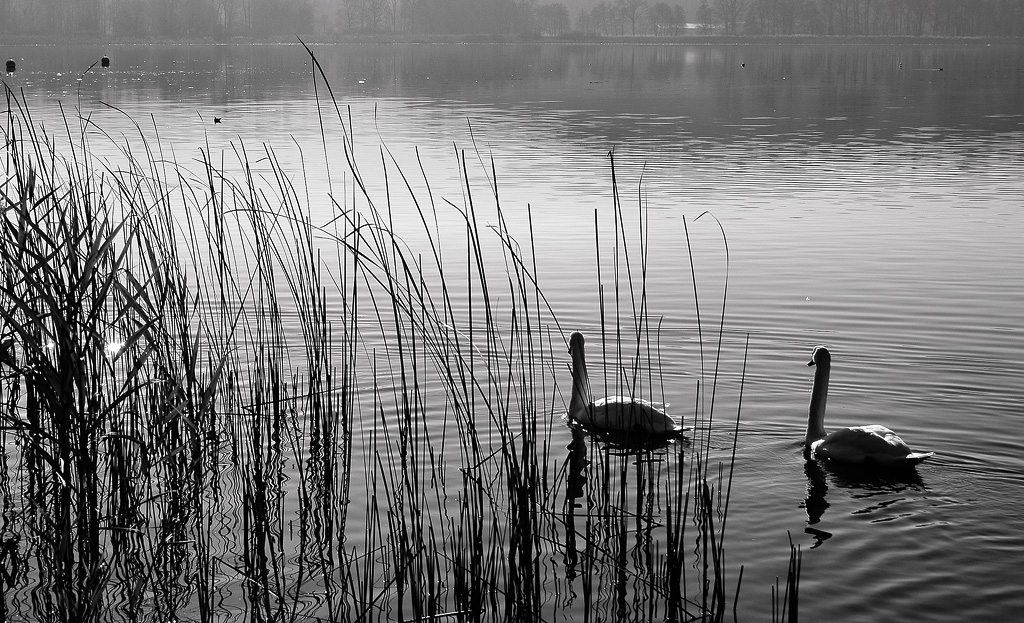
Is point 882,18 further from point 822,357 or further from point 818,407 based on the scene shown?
point 818,407

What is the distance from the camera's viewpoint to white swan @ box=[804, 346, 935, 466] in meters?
6.62

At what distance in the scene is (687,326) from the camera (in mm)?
9867

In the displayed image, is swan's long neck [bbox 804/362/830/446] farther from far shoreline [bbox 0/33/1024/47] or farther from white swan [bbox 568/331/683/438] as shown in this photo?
far shoreline [bbox 0/33/1024/47]

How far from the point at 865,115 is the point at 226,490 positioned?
28461 mm

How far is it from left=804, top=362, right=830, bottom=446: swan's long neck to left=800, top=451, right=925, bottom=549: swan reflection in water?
7.4 inches

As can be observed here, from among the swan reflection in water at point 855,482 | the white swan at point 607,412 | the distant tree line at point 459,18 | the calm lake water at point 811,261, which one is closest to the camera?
the calm lake water at point 811,261

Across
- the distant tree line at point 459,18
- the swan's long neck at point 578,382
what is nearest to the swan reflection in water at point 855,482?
the swan's long neck at point 578,382

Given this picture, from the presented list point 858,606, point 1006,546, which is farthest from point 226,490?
point 1006,546

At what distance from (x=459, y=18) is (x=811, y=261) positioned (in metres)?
124

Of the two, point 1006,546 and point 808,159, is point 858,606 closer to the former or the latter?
point 1006,546

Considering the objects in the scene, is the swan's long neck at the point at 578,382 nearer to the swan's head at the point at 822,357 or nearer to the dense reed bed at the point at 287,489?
the dense reed bed at the point at 287,489

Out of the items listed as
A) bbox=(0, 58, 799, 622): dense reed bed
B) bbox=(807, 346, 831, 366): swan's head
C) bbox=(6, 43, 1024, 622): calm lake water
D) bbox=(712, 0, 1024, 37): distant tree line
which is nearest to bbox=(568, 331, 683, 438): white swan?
bbox=(0, 58, 799, 622): dense reed bed

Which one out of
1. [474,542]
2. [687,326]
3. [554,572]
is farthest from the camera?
[687,326]

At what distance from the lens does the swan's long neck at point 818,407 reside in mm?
7125
